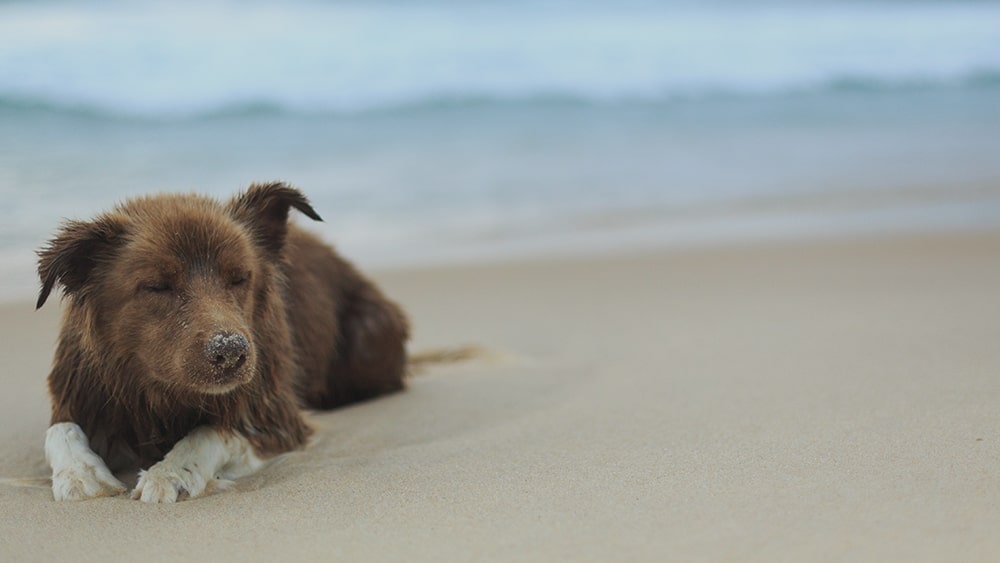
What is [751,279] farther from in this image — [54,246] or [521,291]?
[54,246]

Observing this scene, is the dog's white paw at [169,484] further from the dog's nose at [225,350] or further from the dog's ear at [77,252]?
the dog's ear at [77,252]

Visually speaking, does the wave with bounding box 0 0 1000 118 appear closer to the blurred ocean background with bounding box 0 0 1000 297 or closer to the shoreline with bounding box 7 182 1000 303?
the blurred ocean background with bounding box 0 0 1000 297

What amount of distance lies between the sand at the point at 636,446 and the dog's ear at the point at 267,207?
1.00 m

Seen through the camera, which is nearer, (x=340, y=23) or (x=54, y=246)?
(x=54, y=246)

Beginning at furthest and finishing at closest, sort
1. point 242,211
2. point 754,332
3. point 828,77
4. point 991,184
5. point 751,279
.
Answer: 1. point 828,77
2. point 991,184
3. point 751,279
4. point 754,332
5. point 242,211

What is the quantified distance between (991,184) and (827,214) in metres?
2.75

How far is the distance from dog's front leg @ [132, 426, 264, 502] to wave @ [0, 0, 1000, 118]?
10536 millimetres

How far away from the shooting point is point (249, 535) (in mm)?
3502

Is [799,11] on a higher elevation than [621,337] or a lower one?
higher

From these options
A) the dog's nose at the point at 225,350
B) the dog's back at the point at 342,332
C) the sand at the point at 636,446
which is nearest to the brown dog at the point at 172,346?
the dog's nose at the point at 225,350

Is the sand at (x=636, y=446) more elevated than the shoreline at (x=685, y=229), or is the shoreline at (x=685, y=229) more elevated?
the shoreline at (x=685, y=229)

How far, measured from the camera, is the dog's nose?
12.9 ft

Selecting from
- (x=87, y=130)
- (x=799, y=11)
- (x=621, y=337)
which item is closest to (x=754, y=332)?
(x=621, y=337)

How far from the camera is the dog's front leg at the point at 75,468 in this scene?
4039 millimetres
